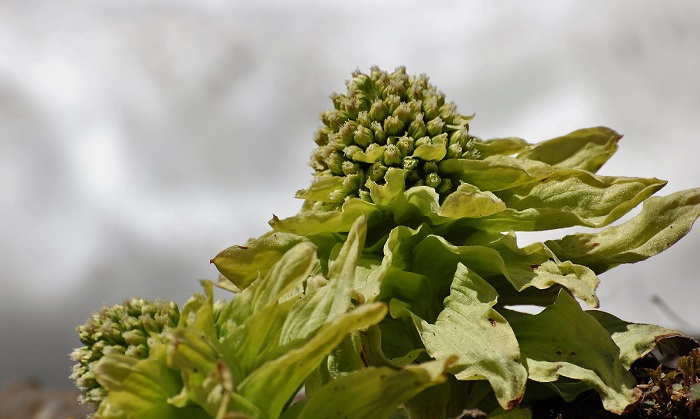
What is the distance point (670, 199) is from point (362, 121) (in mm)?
1029

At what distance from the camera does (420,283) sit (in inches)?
85.7

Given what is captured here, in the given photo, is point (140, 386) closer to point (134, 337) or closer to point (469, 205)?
point (134, 337)

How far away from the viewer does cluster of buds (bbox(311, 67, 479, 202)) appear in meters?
2.27

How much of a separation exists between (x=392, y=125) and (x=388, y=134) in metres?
0.04

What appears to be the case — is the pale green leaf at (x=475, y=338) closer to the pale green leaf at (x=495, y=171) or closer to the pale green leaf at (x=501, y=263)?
the pale green leaf at (x=501, y=263)

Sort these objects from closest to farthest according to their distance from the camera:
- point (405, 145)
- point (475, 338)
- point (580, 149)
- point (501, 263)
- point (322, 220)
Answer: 1. point (475, 338)
2. point (501, 263)
3. point (322, 220)
4. point (405, 145)
5. point (580, 149)

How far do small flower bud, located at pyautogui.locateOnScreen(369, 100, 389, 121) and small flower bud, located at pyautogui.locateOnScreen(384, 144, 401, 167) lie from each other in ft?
0.48

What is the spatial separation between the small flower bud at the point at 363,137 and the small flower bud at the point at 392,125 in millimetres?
56

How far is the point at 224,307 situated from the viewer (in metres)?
1.68

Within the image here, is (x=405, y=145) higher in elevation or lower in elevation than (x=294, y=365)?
higher

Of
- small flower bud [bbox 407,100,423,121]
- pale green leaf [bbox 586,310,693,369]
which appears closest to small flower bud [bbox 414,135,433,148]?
small flower bud [bbox 407,100,423,121]

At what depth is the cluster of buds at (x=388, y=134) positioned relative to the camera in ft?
7.44

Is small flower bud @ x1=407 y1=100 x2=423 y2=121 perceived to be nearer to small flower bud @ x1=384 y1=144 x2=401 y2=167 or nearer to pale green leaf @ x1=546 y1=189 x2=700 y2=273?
small flower bud @ x1=384 y1=144 x2=401 y2=167

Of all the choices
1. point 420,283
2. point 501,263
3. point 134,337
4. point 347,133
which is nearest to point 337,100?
point 347,133
